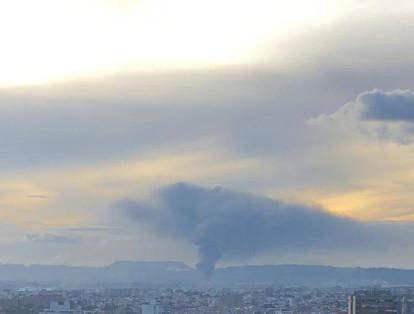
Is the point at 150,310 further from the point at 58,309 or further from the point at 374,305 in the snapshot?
the point at 374,305

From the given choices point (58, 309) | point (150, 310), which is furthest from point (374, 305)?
point (58, 309)

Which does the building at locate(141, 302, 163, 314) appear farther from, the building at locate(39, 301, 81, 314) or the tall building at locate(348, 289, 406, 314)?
the tall building at locate(348, 289, 406, 314)

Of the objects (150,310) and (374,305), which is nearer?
(374,305)

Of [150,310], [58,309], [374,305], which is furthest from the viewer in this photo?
[150,310]

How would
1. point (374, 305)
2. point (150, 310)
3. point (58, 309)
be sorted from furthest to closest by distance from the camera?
point (150, 310) < point (58, 309) < point (374, 305)

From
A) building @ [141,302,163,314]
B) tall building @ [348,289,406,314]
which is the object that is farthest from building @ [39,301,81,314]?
tall building @ [348,289,406,314]

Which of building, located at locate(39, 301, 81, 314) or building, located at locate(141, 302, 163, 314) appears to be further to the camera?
building, located at locate(141, 302, 163, 314)

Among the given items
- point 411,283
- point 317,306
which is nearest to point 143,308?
point 317,306

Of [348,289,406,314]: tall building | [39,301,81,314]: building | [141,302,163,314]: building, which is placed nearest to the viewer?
[348,289,406,314]: tall building

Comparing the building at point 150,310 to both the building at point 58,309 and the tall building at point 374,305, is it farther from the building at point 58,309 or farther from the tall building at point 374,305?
the tall building at point 374,305

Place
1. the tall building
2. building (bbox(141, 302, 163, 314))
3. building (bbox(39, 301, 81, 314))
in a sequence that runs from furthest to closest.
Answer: building (bbox(141, 302, 163, 314))
building (bbox(39, 301, 81, 314))
the tall building

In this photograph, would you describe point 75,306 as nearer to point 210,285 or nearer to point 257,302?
point 257,302

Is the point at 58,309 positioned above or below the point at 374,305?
above
